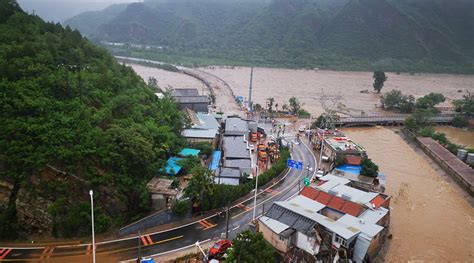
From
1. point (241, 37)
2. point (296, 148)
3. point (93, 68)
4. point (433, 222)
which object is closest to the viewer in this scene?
point (433, 222)

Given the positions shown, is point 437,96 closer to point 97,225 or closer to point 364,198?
point 364,198

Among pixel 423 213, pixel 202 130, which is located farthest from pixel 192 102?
pixel 423 213

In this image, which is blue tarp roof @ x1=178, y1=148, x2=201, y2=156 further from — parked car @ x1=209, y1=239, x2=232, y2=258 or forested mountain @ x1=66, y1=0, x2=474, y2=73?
forested mountain @ x1=66, y1=0, x2=474, y2=73

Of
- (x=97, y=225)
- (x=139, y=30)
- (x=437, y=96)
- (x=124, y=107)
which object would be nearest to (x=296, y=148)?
(x=124, y=107)

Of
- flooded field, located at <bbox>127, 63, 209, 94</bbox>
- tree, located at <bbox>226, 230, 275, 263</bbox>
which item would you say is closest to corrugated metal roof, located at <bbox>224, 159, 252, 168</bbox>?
tree, located at <bbox>226, 230, 275, 263</bbox>

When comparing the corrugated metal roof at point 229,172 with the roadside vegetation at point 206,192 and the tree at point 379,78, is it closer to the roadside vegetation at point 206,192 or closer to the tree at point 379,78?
the roadside vegetation at point 206,192

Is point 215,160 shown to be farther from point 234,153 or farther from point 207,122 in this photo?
point 207,122
